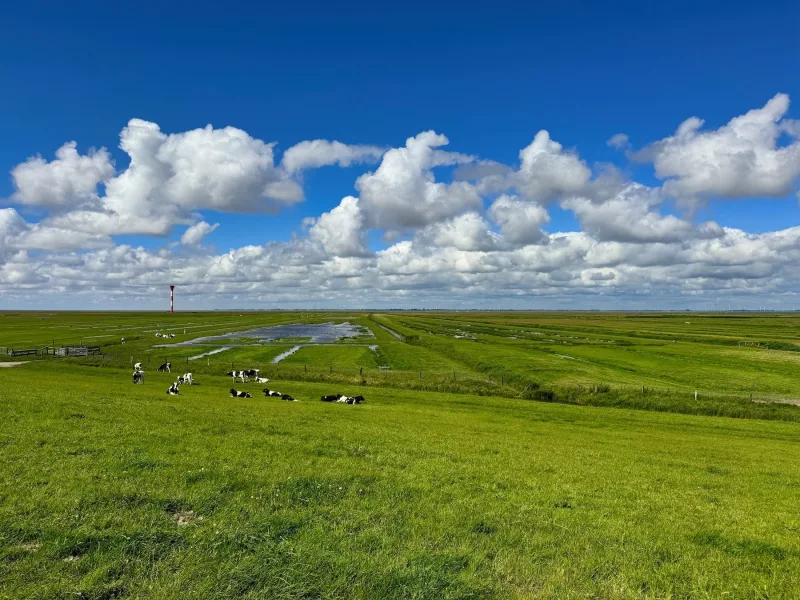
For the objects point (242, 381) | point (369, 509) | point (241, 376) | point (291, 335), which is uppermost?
point (369, 509)

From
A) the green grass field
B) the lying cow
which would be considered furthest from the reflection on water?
the green grass field

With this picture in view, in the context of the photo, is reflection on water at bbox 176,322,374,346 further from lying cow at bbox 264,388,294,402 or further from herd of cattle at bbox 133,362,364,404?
lying cow at bbox 264,388,294,402

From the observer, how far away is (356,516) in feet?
33.1

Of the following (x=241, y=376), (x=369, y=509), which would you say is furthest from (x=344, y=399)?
(x=369, y=509)

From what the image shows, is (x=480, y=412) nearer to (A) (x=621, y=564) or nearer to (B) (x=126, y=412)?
(B) (x=126, y=412)

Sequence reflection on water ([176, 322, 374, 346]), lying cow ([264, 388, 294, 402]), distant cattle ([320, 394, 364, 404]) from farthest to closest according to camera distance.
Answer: reflection on water ([176, 322, 374, 346]) < lying cow ([264, 388, 294, 402]) < distant cattle ([320, 394, 364, 404])

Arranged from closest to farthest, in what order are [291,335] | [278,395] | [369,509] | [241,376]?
[369,509]
[278,395]
[241,376]
[291,335]

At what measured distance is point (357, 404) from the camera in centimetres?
3481

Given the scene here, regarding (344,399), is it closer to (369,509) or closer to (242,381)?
(242,381)

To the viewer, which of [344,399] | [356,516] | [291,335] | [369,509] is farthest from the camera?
[291,335]

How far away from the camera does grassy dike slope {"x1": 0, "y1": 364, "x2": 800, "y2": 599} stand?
769 cm

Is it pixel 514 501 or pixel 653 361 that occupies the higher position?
pixel 514 501

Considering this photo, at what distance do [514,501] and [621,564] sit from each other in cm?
341

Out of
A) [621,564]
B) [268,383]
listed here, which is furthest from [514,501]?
[268,383]
